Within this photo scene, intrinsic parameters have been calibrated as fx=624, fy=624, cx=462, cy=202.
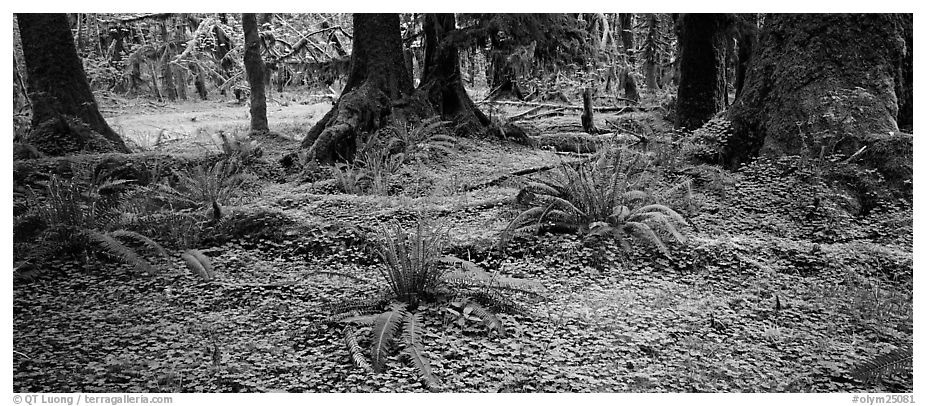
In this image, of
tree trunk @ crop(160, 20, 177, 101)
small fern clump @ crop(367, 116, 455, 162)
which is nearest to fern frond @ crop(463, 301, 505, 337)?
small fern clump @ crop(367, 116, 455, 162)

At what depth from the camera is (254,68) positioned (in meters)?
11.3

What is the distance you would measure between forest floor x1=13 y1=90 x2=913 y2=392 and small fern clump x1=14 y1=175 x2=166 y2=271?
16cm

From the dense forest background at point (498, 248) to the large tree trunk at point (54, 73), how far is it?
1.0 inches

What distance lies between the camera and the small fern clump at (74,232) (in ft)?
13.3

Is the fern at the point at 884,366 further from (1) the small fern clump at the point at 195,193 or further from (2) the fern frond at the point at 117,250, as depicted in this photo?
(1) the small fern clump at the point at 195,193

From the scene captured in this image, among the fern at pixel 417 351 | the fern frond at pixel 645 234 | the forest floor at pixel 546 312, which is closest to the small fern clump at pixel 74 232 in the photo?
the forest floor at pixel 546 312

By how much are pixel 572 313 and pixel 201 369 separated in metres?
2.02

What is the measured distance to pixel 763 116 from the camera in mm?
5996

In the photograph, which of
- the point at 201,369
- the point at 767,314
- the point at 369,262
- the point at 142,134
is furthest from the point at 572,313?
the point at 142,134

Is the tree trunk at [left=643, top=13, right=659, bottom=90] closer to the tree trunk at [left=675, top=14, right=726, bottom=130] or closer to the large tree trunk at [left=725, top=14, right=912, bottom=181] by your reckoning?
the tree trunk at [left=675, top=14, right=726, bottom=130]

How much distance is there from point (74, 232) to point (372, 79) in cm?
547

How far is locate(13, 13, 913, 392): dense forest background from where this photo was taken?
312 centimetres

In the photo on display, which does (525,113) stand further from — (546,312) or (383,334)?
(383,334)

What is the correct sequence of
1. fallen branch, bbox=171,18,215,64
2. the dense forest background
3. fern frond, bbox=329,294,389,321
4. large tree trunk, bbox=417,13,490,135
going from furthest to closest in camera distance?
fallen branch, bbox=171,18,215,64
large tree trunk, bbox=417,13,490,135
fern frond, bbox=329,294,389,321
the dense forest background
